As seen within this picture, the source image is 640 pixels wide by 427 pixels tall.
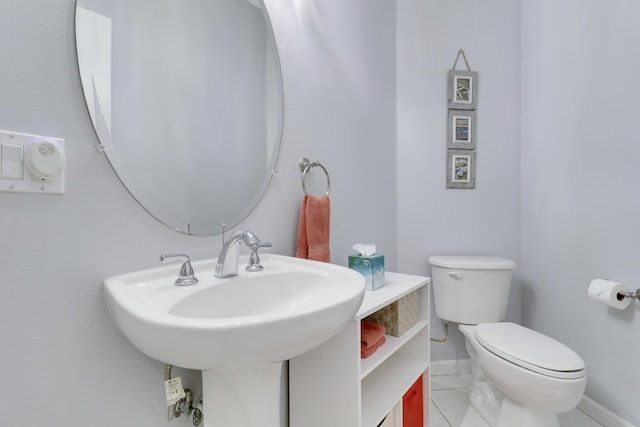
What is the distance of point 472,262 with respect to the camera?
1.55 m

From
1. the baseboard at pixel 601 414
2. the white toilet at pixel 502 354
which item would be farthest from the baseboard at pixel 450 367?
the baseboard at pixel 601 414

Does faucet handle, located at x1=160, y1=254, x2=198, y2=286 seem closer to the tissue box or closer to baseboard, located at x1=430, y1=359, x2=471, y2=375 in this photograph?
the tissue box

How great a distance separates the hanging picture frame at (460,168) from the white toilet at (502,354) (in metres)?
0.46

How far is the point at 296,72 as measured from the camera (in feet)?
3.81

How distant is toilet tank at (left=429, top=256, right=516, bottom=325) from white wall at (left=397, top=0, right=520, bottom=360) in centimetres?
Result: 21

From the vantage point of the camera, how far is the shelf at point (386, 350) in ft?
2.89

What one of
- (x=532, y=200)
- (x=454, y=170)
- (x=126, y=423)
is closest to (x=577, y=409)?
(x=532, y=200)

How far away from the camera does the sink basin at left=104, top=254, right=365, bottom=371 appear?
0.44 meters

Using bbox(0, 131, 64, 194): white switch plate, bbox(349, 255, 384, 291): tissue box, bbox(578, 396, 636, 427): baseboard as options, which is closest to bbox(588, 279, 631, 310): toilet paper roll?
bbox(578, 396, 636, 427): baseboard

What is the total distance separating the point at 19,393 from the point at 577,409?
83.7 inches

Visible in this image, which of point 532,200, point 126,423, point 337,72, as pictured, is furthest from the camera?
point 532,200

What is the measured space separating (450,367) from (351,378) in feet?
4.16

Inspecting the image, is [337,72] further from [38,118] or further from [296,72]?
[38,118]

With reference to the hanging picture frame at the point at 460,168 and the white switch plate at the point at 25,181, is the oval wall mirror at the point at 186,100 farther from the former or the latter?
the hanging picture frame at the point at 460,168
